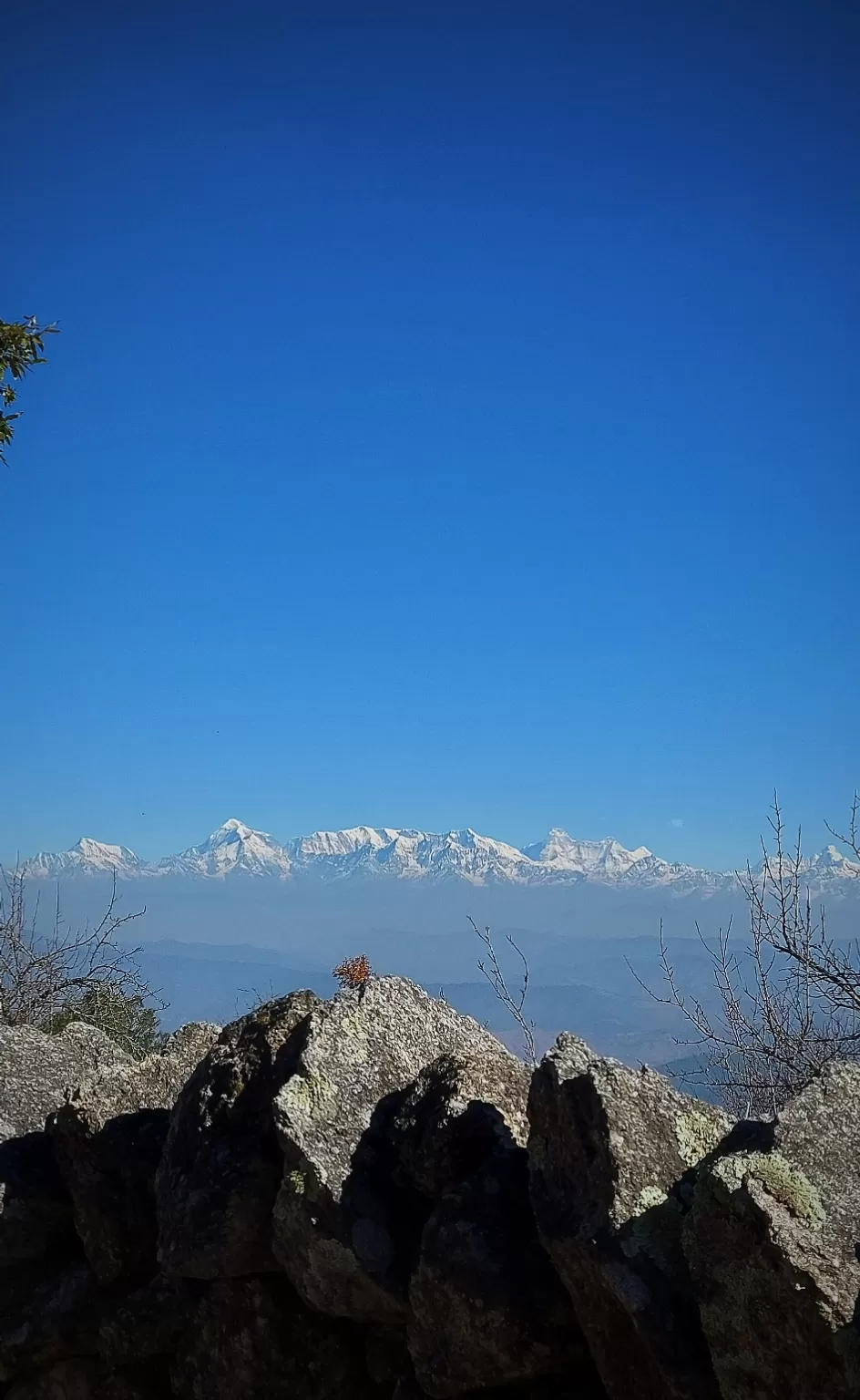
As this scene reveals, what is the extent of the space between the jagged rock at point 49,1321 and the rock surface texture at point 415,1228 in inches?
0.4

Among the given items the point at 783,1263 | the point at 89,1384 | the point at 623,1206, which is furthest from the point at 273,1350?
the point at 783,1263

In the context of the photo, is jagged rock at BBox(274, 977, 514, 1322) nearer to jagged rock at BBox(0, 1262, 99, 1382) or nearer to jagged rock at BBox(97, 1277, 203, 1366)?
jagged rock at BBox(97, 1277, 203, 1366)

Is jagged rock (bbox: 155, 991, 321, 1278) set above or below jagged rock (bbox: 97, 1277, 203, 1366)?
above

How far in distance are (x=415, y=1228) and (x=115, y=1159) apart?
168 centimetres

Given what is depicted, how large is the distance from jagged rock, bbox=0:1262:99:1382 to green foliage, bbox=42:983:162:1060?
7702mm

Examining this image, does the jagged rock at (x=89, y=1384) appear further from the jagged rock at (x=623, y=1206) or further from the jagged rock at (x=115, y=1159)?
the jagged rock at (x=623, y=1206)

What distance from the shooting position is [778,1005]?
9.61 meters

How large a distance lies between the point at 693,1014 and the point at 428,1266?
695 centimetres

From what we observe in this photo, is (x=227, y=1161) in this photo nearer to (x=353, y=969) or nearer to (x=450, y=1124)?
(x=450, y=1124)

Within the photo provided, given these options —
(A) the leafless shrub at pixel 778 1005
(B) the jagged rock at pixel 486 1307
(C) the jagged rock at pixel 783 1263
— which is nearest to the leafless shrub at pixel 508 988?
(A) the leafless shrub at pixel 778 1005

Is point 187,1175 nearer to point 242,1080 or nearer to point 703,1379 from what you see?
point 242,1080

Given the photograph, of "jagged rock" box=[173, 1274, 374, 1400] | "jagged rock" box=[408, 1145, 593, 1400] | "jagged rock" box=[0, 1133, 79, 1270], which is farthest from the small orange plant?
"jagged rock" box=[408, 1145, 593, 1400]

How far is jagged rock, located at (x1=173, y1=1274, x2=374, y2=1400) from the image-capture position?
14.6ft

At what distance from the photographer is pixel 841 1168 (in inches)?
138
